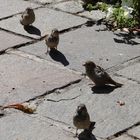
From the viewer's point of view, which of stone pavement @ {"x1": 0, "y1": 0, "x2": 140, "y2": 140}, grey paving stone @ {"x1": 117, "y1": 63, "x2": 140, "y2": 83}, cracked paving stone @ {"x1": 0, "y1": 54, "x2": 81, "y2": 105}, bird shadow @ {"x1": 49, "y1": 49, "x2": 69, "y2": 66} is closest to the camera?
stone pavement @ {"x1": 0, "y1": 0, "x2": 140, "y2": 140}

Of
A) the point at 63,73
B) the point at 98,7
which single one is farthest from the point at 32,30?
the point at 63,73

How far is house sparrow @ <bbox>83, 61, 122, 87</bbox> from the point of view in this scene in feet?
20.2

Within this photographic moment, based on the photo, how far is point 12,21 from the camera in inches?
311

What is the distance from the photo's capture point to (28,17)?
7551 mm

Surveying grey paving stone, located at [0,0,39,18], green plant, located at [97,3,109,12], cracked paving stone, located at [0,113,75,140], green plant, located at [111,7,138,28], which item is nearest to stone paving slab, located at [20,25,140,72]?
green plant, located at [111,7,138,28]

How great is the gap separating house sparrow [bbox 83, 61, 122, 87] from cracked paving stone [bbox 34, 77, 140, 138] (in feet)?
0.24

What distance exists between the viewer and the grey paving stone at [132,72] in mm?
6402

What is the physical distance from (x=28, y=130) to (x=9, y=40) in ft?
7.16

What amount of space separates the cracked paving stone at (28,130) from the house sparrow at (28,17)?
7.14 feet

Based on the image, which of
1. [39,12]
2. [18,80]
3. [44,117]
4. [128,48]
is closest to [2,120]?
[44,117]

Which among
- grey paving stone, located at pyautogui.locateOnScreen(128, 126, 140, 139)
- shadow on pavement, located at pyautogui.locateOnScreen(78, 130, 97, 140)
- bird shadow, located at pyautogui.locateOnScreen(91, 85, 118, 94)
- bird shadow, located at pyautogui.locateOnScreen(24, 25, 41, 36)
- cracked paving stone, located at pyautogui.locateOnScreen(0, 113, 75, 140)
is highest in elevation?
bird shadow, located at pyautogui.locateOnScreen(24, 25, 41, 36)

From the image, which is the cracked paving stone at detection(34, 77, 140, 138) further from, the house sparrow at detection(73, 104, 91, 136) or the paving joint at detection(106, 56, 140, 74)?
the paving joint at detection(106, 56, 140, 74)

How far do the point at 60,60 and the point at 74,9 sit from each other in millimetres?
1695

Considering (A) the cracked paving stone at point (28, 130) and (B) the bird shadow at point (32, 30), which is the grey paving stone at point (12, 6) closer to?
(B) the bird shadow at point (32, 30)
